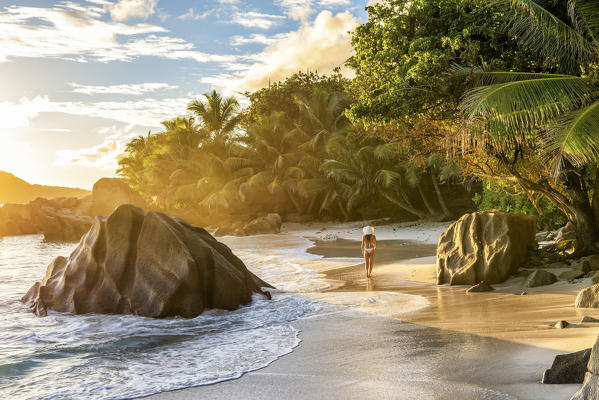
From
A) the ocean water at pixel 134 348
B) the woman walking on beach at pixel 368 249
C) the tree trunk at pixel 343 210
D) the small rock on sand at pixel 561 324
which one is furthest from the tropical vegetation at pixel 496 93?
the tree trunk at pixel 343 210

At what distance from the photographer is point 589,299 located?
21.8ft

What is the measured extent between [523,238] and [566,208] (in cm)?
226

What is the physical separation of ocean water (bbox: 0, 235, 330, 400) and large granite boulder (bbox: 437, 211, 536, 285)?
9.81 feet

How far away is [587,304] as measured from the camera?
261 inches

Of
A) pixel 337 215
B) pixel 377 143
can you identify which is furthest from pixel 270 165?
pixel 377 143

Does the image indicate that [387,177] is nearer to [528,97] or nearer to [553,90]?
[553,90]

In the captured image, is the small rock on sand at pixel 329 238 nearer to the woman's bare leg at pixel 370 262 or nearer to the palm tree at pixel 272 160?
the palm tree at pixel 272 160

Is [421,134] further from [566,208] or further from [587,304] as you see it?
[587,304]

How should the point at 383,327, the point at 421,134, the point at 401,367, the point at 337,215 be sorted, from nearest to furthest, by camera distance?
the point at 401,367 → the point at 383,327 → the point at 421,134 → the point at 337,215

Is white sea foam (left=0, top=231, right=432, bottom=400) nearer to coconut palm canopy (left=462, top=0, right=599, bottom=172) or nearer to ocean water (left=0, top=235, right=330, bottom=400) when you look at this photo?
ocean water (left=0, top=235, right=330, bottom=400)

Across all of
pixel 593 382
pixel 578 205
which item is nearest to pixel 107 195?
pixel 578 205

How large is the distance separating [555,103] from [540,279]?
3035 mm

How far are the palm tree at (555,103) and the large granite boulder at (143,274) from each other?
5.10 m

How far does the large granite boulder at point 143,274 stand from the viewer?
314 inches
